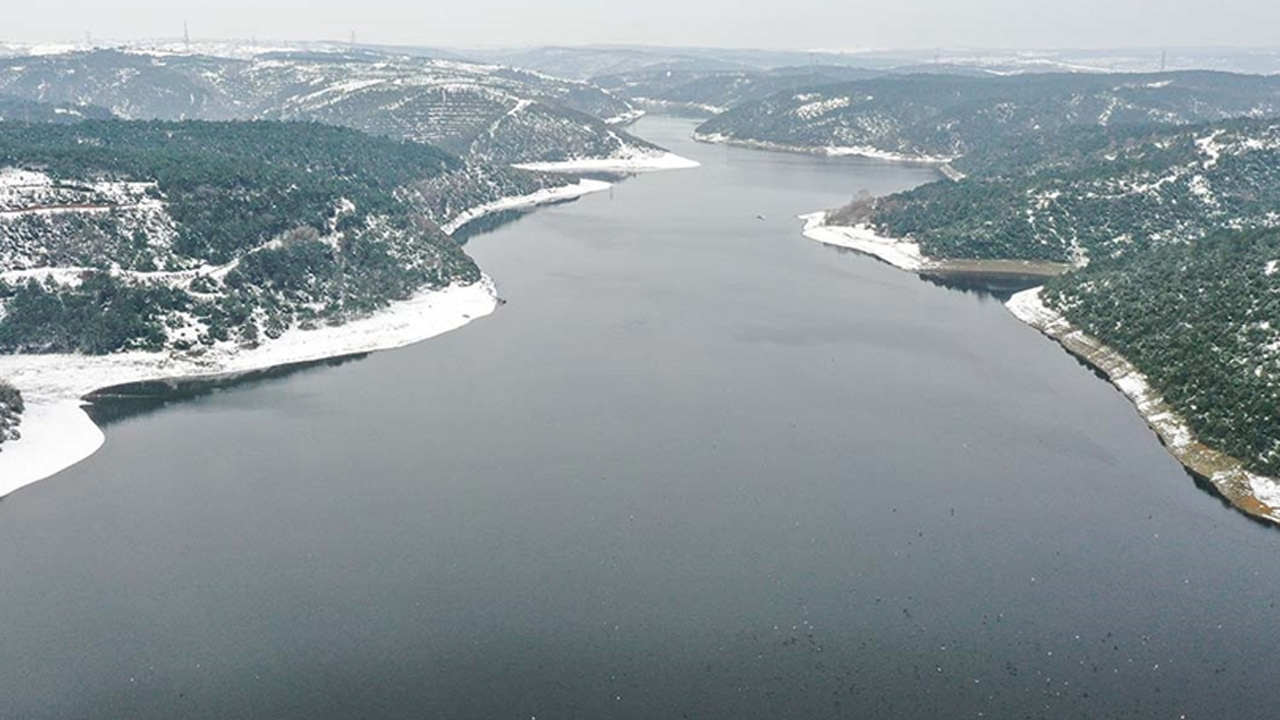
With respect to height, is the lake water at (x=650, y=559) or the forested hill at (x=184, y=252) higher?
the forested hill at (x=184, y=252)

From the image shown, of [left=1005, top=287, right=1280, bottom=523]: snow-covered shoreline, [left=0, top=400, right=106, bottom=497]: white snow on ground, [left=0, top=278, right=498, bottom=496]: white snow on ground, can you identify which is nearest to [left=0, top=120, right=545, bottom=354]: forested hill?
[left=0, top=278, right=498, bottom=496]: white snow on ground

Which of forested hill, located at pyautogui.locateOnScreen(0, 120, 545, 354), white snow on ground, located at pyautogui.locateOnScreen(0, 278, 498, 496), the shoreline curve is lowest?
the shoreline curve

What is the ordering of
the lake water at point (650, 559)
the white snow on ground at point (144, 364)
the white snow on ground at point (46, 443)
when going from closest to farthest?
1. the lake water at point (650, 559)
2. the white snow on ground at point (46, 443)
3. the white snow on ground at point (144, 364)

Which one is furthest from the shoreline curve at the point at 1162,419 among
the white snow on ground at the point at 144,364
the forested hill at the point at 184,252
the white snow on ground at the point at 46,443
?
the white snow on ground at the point at 46,443

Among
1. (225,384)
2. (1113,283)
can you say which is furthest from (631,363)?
(1113,283)

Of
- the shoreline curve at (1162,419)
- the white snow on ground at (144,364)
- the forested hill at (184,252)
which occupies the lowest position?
the shoreline curve at (1162,419)

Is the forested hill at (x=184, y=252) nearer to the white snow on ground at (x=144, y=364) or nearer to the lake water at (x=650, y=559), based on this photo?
the white snow on ground at (x=144, y=364)

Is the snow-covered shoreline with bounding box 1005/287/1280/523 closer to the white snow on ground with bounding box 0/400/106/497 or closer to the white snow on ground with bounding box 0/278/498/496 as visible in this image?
the white snow on ground with bounding box 0/278/498/496
